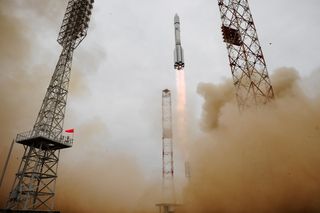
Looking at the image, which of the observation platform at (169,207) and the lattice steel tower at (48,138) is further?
the observation platform at (169,207)

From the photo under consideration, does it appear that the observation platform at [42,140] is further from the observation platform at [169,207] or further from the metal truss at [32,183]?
the observation platform at [169,207]

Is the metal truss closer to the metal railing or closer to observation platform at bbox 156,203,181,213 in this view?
the metal railing

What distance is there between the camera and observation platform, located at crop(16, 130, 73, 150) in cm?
2979

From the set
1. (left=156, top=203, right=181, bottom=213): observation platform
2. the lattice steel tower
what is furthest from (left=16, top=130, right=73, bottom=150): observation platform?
(left=156, top=203, right=181, bottom=213): observation platform

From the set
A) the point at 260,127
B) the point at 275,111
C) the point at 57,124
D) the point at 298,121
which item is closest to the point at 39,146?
the point at 57,124

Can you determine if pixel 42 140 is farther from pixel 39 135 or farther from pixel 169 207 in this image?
pixel 169 207

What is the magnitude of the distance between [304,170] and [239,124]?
730 cm

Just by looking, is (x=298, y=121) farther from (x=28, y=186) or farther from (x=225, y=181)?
(x=28, y=186)

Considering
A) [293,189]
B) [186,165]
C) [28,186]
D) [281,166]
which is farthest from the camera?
[186,165]

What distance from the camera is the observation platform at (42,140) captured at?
29.8 m

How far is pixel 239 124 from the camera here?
27875mm

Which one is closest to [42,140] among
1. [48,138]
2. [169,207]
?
[48,138]

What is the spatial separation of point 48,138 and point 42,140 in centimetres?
84

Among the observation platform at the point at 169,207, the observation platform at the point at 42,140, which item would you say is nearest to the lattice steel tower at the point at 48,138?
the observation platform at the point at 42,140
